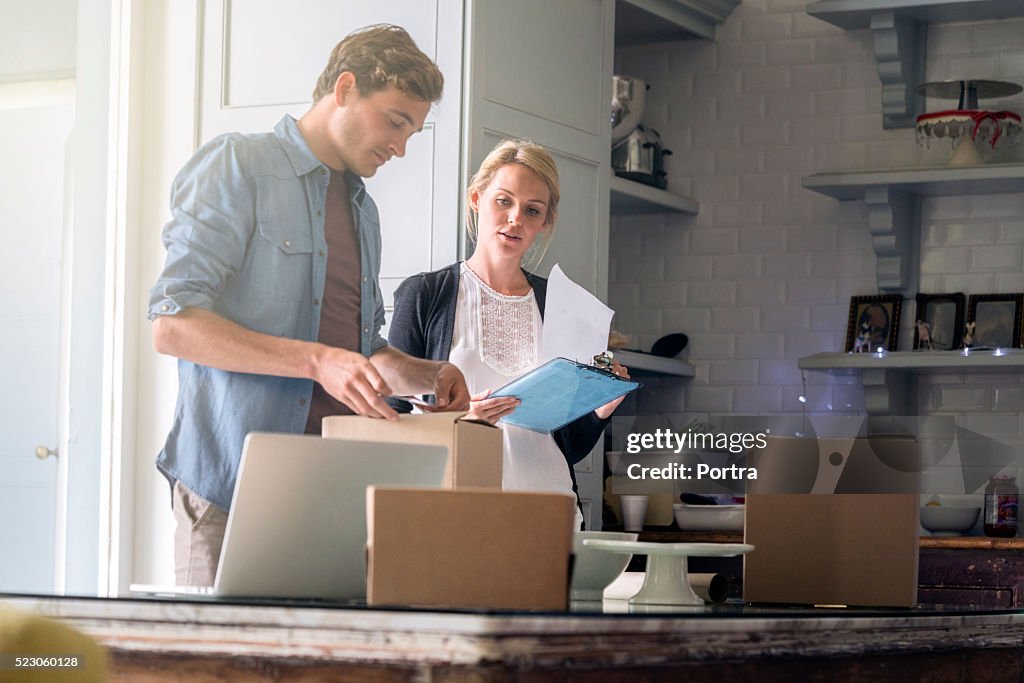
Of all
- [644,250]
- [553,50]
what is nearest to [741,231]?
[644,250]

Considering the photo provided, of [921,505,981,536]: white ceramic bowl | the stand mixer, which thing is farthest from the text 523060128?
the stand mixer

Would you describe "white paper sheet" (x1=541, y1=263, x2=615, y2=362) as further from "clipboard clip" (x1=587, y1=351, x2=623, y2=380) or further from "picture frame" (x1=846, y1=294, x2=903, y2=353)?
"picture frame" (x1=846, y1=294, x2=903, y2=353)

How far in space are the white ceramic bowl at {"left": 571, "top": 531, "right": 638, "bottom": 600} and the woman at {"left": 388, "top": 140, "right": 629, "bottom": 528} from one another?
1362mm

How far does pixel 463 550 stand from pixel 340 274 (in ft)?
7.26

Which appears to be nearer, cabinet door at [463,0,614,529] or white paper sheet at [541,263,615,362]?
white paper sheet at [541,263,615,362]

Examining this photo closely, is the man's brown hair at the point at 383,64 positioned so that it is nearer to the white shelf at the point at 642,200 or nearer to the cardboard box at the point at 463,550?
the white shelf at the point at 642,200

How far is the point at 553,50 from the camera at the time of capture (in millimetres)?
4309

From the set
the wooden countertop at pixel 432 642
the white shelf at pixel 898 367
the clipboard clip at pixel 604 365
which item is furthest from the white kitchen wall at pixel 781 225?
the wooden countertop at pixel 432 642

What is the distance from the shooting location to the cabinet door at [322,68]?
3896mm

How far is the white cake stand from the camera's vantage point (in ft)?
6.11

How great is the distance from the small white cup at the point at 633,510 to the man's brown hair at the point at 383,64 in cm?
141

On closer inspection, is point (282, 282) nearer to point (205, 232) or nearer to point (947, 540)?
point (205, 232)

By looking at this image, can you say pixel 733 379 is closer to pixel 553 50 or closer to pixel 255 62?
pixel 553 50

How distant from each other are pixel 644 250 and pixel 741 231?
0.35m
